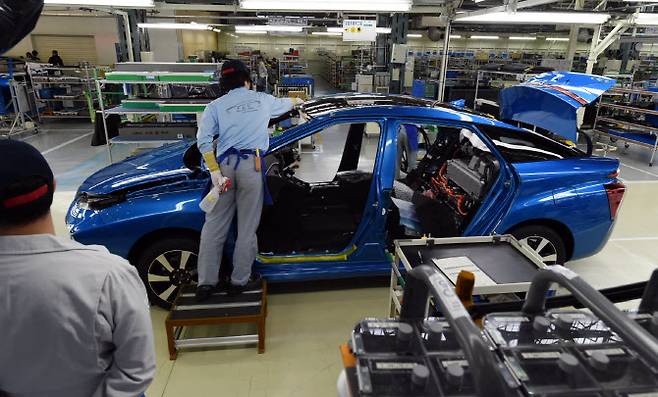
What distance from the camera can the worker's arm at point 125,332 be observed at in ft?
3.67

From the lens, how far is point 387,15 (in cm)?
1191

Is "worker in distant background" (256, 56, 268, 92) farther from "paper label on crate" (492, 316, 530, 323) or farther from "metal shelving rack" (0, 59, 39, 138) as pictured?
"paper label on crate" (492, 316, 530, 323)

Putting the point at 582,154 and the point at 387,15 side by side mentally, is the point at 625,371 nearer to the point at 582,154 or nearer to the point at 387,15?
the point at 582,154

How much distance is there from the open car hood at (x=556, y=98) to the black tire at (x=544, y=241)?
781 mm

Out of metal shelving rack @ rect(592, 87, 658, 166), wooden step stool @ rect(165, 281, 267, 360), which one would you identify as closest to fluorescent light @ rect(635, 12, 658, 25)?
metal shelving rack @ rect(592, 87, 658, 166)

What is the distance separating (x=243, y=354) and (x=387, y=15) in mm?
11245

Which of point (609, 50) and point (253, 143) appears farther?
point (609, 50)

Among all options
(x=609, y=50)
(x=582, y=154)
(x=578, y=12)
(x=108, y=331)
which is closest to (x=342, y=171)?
(x=582, y=154)

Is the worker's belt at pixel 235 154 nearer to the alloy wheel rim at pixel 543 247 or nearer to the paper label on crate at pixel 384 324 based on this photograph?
the paper label on crate at pixel 384 324

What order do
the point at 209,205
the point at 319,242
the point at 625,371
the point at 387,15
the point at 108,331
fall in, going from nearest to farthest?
the point at 625,371, the point at 108,331, the point at 209,205, the point at 319,242, the point at 387,15

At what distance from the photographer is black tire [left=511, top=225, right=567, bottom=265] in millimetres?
3287

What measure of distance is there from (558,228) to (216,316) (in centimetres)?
269

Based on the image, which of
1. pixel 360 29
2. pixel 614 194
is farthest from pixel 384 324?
pixel 360 29

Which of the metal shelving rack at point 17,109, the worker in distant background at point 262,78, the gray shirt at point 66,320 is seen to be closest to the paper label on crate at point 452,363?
the gray shirt at point 66,320
